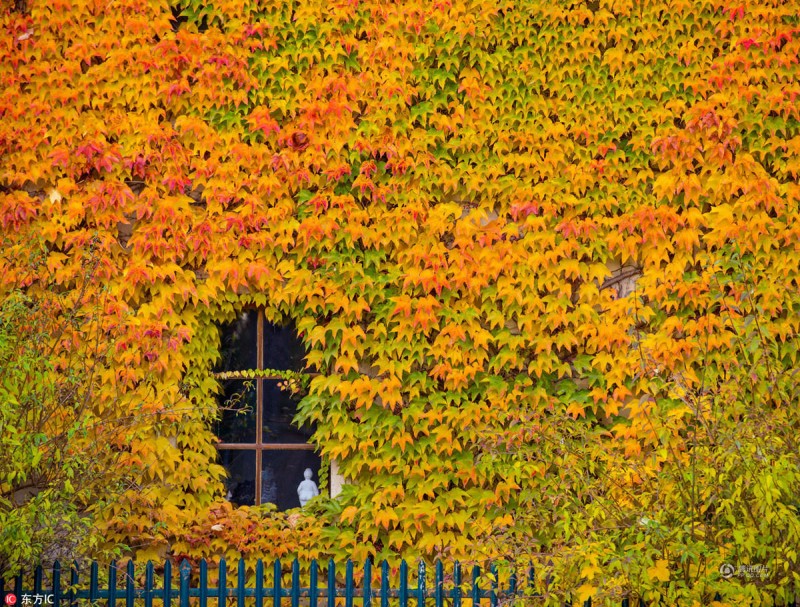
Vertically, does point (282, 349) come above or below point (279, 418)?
above

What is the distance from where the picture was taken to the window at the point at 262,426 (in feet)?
23.2

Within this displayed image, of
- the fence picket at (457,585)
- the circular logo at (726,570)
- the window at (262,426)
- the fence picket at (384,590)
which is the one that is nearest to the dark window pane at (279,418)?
the window at (262,426)

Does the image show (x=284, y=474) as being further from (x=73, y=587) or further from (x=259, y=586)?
(x=73, y=587)

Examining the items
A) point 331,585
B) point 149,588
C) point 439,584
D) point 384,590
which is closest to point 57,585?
point 149,588

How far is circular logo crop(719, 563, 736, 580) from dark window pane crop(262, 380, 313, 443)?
3205 mm

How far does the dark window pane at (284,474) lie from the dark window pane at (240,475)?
0.27 feet

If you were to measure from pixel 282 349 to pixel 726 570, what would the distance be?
3.55m

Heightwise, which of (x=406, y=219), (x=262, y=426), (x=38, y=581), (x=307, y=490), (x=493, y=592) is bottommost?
(x=493, y=592)

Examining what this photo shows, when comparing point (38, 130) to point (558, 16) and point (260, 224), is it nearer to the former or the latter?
point (260, 224)

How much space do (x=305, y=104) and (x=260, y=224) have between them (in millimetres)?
958

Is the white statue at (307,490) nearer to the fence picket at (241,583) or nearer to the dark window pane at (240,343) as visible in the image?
the dark window pane at (240,343)

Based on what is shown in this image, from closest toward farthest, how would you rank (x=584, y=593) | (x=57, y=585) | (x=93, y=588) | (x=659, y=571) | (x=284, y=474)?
(x=659, y=571), (x=584, y=593), (x=57, y=585), (x=93, y=588), (x=284, y=474)

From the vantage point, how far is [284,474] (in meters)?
7.08

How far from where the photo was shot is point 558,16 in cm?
705
